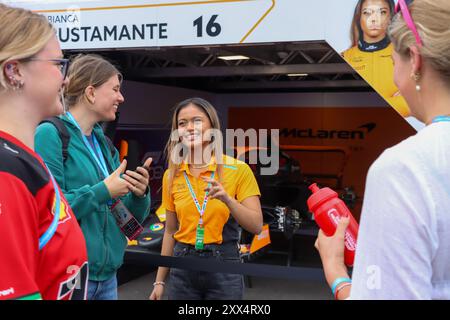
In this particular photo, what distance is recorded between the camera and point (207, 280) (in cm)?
277

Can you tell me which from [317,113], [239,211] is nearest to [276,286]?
[239,211]

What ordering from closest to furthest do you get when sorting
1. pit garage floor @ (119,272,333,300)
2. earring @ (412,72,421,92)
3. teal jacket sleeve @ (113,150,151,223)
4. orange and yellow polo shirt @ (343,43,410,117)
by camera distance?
earring @ (412,72,421,92) < teal jacket sleeve @ (113,150,151,223) < orange and yellow polo shirt @ (343,43,410,117) < pit garage floor @ (119,272,333,300)

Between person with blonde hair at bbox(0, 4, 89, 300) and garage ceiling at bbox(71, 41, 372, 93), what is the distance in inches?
229

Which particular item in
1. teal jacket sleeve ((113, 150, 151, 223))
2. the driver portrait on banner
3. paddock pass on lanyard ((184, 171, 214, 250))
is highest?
the driver portrait on banner

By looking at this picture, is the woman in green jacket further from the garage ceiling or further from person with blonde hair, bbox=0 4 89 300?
the garage ceiling

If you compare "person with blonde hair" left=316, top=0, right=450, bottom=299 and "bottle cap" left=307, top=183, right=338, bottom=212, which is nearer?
"person with blonde hair" left=316, top=0, right=450, bottom=299

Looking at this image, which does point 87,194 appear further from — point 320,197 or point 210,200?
point 320,197

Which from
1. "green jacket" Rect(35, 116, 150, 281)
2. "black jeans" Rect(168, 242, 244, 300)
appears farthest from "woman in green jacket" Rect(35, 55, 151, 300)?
"black jeans" Rect(168, 242, 244, 300)

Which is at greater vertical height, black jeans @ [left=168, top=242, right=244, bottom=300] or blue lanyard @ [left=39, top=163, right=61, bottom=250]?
blue lanyard @ [left=39, top=163, right=61, bottom=250]

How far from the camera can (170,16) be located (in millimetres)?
5051

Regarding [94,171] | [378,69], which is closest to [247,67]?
[378,69]

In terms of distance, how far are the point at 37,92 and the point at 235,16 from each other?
368cm

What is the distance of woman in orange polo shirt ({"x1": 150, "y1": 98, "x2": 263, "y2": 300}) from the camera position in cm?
279
